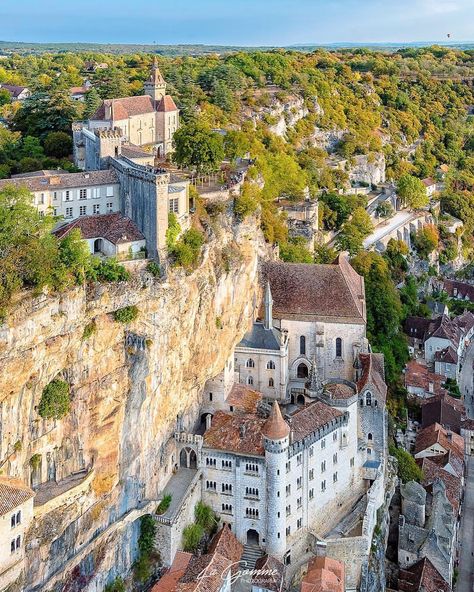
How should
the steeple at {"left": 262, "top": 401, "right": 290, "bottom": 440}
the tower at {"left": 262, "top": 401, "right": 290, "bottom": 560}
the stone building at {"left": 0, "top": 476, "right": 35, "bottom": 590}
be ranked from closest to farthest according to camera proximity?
the stone building at {"left": 0, "top": 476, "right": 35, "bottom": 590}
the steeple at {"left": 262, "top": 401, "right": 290, "bottom": 440}
the tower at {"left": 262, "top": 401, "right": 290, "bottom": 560}

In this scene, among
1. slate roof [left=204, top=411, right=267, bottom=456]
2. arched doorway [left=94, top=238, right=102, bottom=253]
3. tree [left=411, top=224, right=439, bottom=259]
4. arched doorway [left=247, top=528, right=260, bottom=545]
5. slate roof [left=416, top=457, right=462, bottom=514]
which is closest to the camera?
arched doorway [left=94, top=238, right=102, bottom=253]

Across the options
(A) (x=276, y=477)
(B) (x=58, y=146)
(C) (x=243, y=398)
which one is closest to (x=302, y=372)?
(C) (x=243, y=398)

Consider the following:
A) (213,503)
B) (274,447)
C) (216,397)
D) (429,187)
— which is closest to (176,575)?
(213,503)

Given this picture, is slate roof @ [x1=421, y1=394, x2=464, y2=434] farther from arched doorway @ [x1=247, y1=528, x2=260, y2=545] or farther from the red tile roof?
arched doorway @ [x1=247, y1=528, x2=260, y2=545]

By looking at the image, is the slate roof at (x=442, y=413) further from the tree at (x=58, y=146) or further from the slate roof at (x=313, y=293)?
the tree at (x=58, y=146)

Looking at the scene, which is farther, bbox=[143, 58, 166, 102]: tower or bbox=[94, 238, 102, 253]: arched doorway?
bbox=[143, 58, 166, 102]: tower

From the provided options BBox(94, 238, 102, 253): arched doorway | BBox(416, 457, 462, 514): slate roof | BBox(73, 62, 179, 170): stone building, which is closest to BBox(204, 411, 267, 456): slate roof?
BBox(94, 238, 102, 253): arched doorway
